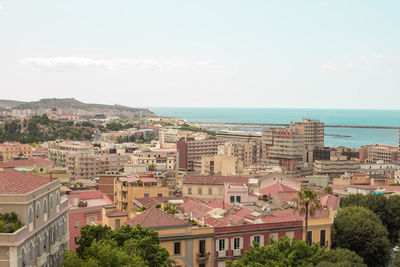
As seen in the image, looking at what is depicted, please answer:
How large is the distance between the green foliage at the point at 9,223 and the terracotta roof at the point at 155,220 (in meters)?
10.7

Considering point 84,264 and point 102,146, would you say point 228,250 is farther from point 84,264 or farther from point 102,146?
point 102,146

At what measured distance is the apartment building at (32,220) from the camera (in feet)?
64.6

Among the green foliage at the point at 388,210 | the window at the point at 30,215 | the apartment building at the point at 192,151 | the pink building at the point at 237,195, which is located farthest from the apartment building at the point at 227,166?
the window at the point at 30,215

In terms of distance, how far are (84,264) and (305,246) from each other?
43.2 feet

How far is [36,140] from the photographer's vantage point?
173625 millimetres

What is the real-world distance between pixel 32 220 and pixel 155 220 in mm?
10534

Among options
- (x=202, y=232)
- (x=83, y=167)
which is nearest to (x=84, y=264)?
(x=202, y=232)

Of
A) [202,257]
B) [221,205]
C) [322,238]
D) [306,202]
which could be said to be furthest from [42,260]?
[322,238]

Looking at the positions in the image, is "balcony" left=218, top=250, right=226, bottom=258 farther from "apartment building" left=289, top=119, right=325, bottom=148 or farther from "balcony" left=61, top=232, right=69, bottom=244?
"apartment building" left=289, top=119, right=325, bottom=148

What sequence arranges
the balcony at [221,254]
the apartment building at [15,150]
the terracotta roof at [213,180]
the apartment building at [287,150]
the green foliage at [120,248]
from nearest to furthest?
the green foliage at [120,248], the balcony at [221,254], the terracotta roof at [213,180], the apartment building at [287,150], the apartment building at [15,150]

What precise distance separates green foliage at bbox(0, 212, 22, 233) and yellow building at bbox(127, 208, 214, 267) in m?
10.7

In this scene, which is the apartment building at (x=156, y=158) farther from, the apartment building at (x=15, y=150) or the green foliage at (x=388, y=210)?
the green foliage at (x=388, y=210)

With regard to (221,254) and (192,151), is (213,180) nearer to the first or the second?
(221,254)

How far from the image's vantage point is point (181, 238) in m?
31.3
